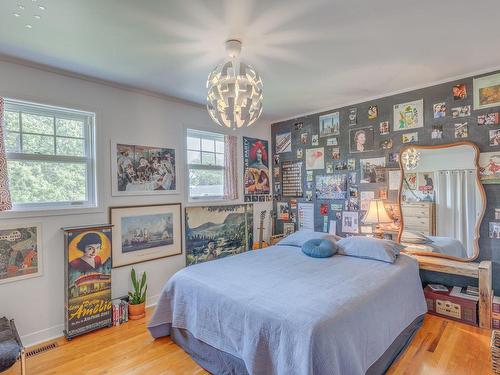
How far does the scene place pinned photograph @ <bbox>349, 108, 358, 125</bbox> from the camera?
3.71m

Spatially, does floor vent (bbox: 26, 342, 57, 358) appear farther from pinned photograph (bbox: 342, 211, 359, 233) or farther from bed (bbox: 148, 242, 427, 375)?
pinned photograph (bbox: 342, 211, 359, 233)

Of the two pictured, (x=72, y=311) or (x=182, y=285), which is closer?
(x=182, y=285)

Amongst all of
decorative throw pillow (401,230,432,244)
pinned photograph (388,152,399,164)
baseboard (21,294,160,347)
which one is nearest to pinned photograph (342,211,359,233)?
decorative throw pillow (401,230,432,244)

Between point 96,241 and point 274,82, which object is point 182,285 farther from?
point 274,82

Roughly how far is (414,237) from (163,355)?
2.89m

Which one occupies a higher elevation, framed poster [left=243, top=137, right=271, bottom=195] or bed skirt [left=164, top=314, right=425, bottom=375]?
framed poster [left=243, top=137, right=271, bottom=195]

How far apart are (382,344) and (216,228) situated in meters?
2.44

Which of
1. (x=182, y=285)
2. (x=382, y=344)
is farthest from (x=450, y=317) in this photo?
(x=182, y=285)

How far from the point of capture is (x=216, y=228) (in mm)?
3859

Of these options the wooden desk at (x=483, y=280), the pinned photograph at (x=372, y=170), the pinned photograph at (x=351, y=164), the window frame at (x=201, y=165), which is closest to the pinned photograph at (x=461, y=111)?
the pinned photograph at (x=372, y=170)

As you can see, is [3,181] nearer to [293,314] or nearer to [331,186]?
[293,314]

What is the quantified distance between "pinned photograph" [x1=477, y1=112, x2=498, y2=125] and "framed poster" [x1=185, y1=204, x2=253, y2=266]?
9.57ft

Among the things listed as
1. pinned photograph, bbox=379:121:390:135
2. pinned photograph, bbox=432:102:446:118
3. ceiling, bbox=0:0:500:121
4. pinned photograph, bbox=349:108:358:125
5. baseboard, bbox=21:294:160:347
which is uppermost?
ceiling, bbox=0:0:500:121

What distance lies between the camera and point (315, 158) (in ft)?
13.6
